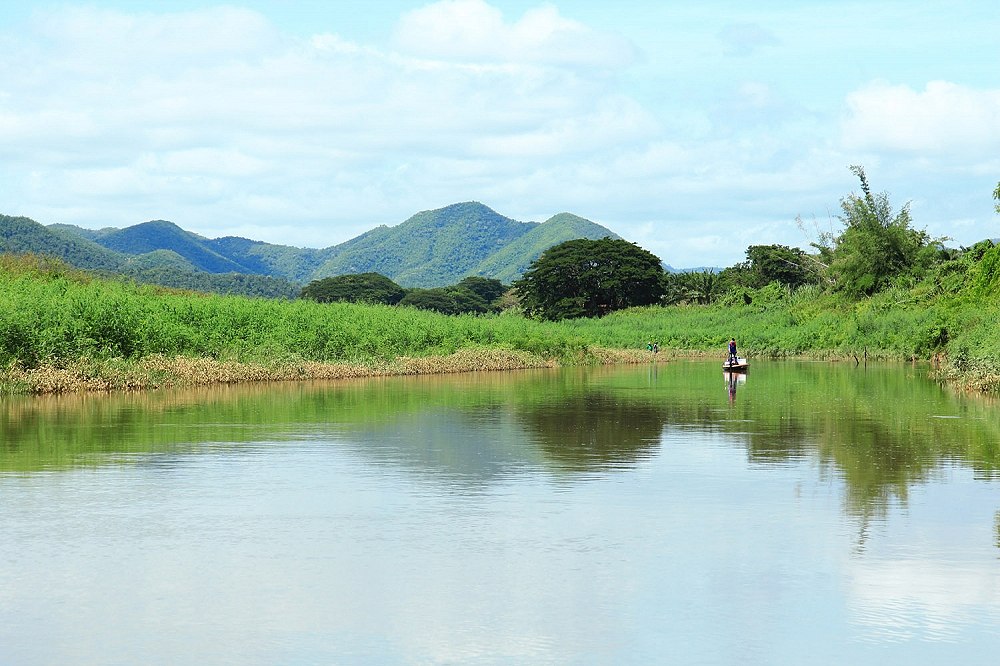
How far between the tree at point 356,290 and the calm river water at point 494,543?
340 ft

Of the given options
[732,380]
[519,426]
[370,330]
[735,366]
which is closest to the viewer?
[519,426]

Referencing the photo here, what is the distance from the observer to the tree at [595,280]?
9025 centimetres

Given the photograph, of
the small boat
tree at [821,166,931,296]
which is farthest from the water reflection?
tree at [821,166,931,296]

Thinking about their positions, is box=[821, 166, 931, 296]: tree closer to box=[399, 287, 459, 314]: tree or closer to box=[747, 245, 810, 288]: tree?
box=[747, 245, 810, 288]: tree

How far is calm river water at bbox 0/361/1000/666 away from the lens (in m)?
7.08

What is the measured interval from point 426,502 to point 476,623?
4553 millimetres

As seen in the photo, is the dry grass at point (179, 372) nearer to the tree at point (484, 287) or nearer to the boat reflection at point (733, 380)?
the boat reflection at point (733, 380)

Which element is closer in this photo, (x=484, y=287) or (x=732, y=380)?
(x=732, y=380)

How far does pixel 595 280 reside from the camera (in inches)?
3585

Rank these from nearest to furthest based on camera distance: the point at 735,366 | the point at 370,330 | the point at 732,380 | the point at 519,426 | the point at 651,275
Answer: the point at 519,426
the point at 732,380
the point at 370,330
the point at 735,366
the point at 651,275

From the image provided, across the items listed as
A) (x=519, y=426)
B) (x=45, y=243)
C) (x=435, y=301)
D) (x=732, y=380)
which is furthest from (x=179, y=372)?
(x=45, y=243)

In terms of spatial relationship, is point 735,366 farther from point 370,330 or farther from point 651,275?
point 651,275

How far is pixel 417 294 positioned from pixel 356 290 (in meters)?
7.47

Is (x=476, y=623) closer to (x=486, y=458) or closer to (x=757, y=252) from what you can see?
(x=486, y=458)
